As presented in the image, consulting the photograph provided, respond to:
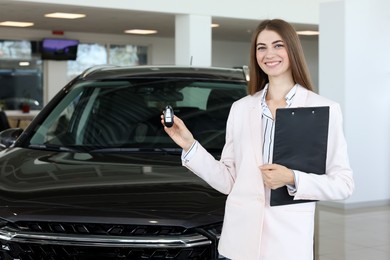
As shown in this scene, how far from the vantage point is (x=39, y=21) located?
12.1m

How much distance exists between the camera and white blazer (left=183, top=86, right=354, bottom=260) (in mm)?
1945

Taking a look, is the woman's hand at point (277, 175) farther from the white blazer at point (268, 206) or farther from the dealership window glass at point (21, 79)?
the dealership window glass at point (21, 79)

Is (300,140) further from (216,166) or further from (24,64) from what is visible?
(24,64)

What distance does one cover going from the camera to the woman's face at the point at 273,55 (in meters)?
2.04

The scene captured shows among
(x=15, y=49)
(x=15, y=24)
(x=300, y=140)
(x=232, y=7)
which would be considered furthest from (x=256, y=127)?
(x=15, y=49)

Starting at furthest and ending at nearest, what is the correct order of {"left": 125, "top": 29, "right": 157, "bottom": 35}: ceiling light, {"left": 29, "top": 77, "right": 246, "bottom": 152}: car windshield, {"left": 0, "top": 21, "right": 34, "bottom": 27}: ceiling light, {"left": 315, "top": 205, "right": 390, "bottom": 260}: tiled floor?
1. {"left": 125, "top": 29, "right": 157, "bottom": 35}: ceiling light
2. {"left": 0, "top": 21, "right": 34, "bottom": 27}: ceiling light
3. {"left": 315, "top": 205, "right": 390, "bottom": 260}: tiled floor
4. {"left": 29, "top": 77, "right": 246, "bottom": 152}: car windshield

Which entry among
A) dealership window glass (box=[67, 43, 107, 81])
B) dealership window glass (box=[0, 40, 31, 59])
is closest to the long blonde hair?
dealership window glass (box=[0, 40, 31, 59])

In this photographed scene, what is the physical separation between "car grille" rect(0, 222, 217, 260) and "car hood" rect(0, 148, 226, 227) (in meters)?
0.04

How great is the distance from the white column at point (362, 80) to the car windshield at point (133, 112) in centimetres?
429

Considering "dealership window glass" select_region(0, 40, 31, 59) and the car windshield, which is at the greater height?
"dealership window glass" select_region(0, 40, 31, 59)

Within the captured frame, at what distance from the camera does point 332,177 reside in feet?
6.33

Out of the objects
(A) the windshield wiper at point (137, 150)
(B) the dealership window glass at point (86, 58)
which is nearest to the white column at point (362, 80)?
(A) the windshield wiper at point (137, 150)

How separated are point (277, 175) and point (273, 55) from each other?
16.4 inches

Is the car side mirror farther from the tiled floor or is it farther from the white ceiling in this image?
the white ceiling
